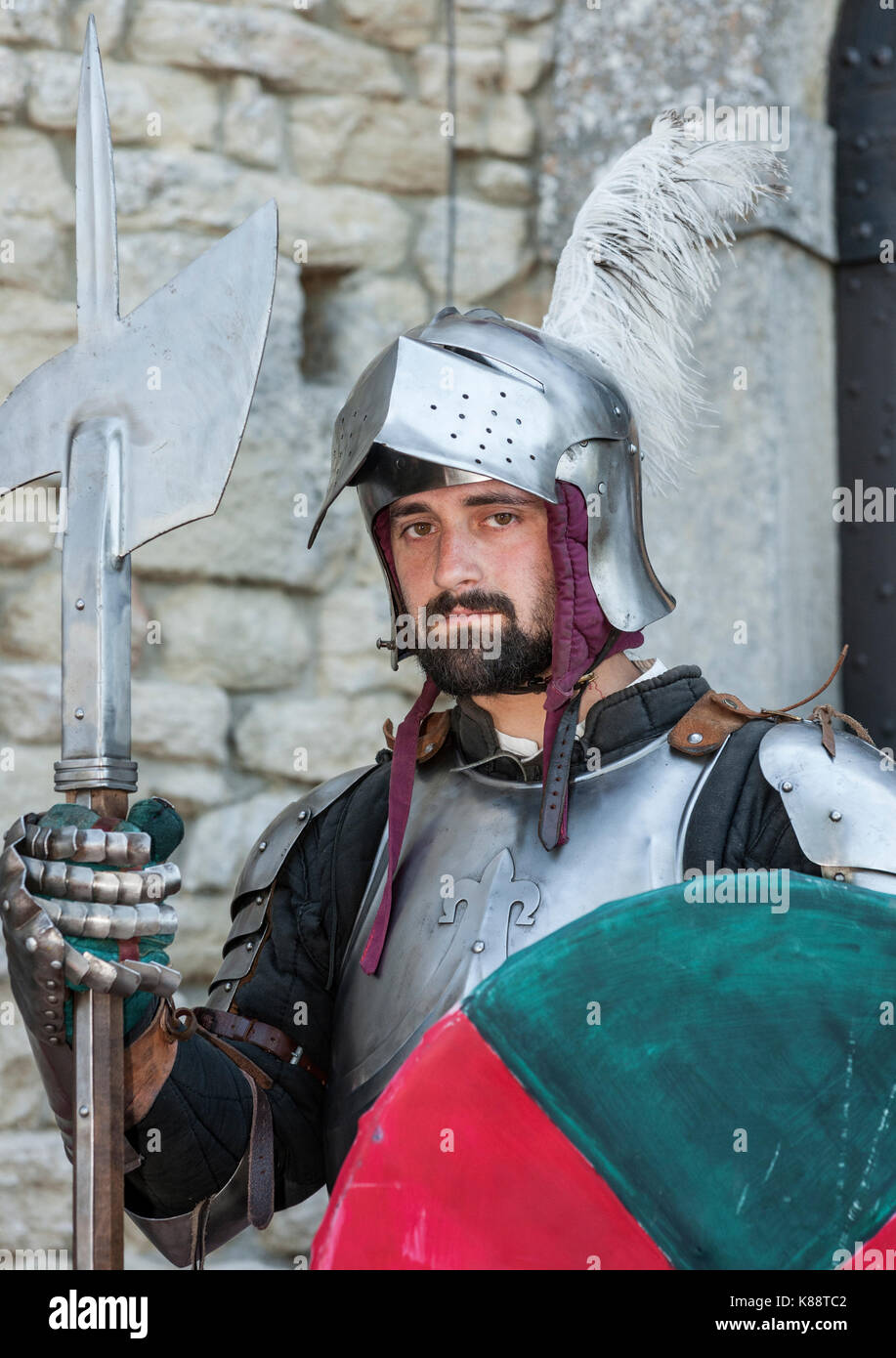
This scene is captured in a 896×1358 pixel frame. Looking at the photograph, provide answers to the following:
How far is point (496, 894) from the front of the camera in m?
2.19

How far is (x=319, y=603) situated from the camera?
3443 millimetres

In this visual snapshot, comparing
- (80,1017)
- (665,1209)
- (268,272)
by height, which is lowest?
(665,1209)

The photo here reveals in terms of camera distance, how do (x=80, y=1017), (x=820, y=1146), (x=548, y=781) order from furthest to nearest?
(x=548, y=781), (x=80, y=1017), (x=820, y=1146)

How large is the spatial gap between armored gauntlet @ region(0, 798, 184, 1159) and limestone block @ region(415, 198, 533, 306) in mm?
1944

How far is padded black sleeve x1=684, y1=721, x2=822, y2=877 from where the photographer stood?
2.10m

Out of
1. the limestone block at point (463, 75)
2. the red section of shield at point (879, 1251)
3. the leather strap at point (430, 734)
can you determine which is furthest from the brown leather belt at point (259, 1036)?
the limestone block at point (463, 75)

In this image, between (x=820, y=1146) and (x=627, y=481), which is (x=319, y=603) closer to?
(x=627, y=481)

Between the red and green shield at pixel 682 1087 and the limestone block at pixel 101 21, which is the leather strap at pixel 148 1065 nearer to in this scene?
the red and green shield at pixel 682 1087

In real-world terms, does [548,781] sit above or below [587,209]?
below

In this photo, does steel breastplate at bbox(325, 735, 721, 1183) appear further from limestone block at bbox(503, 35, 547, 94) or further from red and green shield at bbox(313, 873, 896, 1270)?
limestone block at bbox(503, 35, 547, 94)

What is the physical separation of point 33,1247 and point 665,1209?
67.9 inches

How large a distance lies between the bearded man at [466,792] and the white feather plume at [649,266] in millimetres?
62

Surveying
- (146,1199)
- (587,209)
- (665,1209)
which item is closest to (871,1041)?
(665,1209)

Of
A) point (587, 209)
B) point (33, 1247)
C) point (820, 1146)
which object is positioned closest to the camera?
point (820, 1146)
